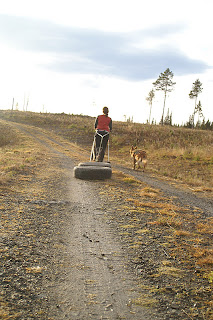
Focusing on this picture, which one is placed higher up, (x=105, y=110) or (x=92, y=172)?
(x=105, y=110)

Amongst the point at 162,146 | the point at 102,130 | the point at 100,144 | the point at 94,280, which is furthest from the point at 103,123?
the point at 162,146

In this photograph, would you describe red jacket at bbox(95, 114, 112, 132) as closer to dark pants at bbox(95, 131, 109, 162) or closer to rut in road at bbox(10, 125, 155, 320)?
dark pants at bbox(95, 131, 109, 162)

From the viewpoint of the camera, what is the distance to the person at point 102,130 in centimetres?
1085

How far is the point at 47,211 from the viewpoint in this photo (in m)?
5.48

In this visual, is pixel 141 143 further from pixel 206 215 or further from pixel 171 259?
pixel 171 259

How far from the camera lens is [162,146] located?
2311cm

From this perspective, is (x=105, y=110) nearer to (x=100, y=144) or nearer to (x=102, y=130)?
(x=102, y=130)

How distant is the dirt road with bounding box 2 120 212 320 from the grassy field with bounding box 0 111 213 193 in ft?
19.5

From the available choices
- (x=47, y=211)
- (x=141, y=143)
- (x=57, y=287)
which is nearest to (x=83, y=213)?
(x=47, y=211)

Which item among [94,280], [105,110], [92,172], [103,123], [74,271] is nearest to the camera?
[94,280]

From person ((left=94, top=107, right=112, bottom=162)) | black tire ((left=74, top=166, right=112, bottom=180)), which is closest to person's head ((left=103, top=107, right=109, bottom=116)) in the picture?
person ((left=94, top=107, right=112, bottom=162))

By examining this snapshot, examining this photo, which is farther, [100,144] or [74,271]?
[100,144]

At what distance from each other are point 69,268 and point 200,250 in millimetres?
1940

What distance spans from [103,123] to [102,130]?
0.29 m
